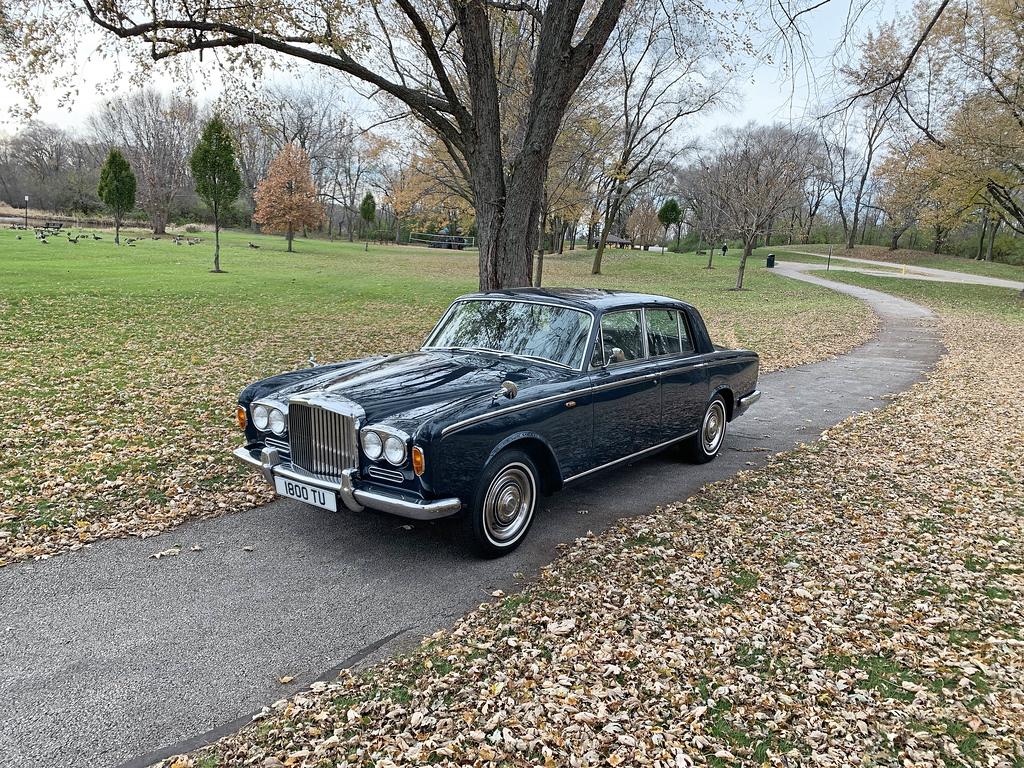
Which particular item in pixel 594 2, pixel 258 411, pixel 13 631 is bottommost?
pixel 13 631

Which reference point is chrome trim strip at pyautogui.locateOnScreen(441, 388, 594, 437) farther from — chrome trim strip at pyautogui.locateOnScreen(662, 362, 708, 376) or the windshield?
chrome trim strip at pyautogui.locateOnScreen(662, 362, 708, 376)

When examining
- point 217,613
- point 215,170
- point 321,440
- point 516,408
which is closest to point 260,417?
point 321,440

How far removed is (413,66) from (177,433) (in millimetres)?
12267

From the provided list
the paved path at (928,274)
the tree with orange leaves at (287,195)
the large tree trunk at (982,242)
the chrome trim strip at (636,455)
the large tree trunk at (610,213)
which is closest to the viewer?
the chrome trim strip at (636,455)

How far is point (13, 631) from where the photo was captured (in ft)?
11.8

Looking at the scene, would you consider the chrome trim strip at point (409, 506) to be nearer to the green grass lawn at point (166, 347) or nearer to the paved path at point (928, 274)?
the green grass lawn at point (166, 347)

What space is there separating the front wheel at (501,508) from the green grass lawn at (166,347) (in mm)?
2289

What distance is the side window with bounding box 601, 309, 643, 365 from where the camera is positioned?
551 cm

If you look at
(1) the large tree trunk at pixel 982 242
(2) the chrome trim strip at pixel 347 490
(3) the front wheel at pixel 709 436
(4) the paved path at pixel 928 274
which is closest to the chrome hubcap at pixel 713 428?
(3) the front wheel at pixel 709 436

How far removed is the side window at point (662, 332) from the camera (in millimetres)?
6129

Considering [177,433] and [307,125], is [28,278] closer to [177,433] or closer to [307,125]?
[177,433]

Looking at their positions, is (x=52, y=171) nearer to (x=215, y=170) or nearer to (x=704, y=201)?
(x=215, y=170)

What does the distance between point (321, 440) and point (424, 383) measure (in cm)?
84

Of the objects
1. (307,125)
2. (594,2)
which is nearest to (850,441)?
(594,2)
